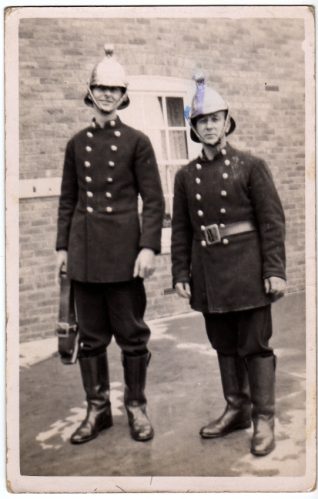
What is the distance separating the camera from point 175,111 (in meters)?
2.49

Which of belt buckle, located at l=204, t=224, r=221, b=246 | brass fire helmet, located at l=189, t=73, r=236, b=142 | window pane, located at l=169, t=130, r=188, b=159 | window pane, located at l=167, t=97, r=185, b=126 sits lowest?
belt buckle, located at l=204, t=224, r=221, b=246

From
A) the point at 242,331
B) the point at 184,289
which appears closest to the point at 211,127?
the point at 184,289

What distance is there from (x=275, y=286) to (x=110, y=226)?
2.13 ft

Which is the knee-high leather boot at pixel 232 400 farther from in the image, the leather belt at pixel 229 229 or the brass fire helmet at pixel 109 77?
the brass fire helmet at pixel 109 77

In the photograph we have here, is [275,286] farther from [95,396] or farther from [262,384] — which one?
[95,396]

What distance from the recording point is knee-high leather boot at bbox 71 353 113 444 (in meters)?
2.23

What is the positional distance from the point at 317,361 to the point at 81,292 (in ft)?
3.24

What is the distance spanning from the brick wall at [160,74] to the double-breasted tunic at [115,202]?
340mm

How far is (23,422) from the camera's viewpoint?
2.29 m

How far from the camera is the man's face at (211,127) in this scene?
6.68 feet

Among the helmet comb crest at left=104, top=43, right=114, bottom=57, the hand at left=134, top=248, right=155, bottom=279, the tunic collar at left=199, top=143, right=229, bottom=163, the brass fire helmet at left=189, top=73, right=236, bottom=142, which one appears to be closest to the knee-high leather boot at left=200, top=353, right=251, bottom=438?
the hand at left=134, top=248, right=155, bottom=279

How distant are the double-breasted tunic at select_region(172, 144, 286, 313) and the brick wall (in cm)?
27

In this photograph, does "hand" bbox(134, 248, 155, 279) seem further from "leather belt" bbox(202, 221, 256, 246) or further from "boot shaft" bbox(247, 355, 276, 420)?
"boot shaft" bbox(247, 355, 276, 420)

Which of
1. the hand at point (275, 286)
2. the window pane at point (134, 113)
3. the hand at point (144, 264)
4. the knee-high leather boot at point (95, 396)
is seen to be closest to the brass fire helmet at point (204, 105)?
the window pane at point (134, 113)
